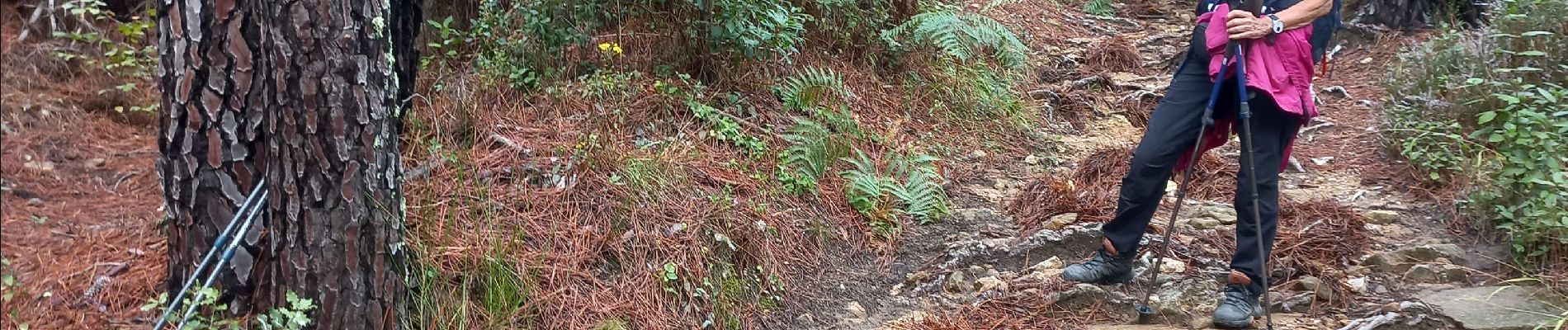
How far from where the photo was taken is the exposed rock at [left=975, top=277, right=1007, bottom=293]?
14.3 ft

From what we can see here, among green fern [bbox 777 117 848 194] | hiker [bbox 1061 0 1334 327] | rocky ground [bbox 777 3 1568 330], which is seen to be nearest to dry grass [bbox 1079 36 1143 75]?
rocky ground [bbox 777 3 1568 330]

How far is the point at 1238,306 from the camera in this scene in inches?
153

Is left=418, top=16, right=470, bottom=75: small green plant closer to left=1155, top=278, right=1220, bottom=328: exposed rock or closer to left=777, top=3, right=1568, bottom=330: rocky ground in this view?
left=777, top=3, right=1568, bottom=330: rocky ground

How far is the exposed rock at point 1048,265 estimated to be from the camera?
4.57 m

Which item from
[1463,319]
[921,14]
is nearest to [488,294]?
[1463,319]

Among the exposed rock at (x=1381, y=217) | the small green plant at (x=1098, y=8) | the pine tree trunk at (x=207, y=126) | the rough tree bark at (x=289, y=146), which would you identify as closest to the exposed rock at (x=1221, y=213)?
the exposed rock at (x=1381, y=217)

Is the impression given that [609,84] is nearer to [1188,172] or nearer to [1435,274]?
[1188,172]

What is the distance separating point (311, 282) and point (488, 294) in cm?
64

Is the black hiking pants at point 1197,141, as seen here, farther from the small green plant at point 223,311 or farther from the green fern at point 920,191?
the small green plant at point 223,311

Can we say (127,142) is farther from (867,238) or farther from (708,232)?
(867,238)

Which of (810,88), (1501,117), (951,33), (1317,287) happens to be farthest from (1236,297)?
(951,33)

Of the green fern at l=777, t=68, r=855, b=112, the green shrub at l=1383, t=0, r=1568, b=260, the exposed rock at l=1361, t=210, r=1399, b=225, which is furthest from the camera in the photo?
the green fern at l=777, t=68, r=855, b=112

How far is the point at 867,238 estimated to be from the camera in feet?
16.2

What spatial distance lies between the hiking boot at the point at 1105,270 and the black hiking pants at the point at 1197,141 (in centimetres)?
26
